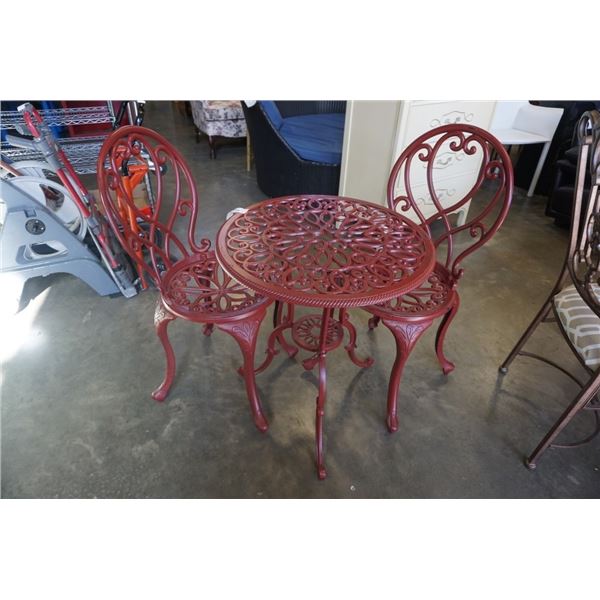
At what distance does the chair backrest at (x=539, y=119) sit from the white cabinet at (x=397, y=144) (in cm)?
103

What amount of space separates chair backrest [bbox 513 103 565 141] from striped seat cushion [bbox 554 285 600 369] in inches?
93.4

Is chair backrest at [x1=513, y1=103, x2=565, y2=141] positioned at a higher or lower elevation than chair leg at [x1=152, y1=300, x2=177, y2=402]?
higher

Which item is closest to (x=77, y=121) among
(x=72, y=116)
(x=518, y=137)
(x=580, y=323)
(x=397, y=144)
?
(x=72, y=116)

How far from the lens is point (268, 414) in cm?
153

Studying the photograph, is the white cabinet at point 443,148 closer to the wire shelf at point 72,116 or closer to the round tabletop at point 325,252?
the round tabletop at point 325,252

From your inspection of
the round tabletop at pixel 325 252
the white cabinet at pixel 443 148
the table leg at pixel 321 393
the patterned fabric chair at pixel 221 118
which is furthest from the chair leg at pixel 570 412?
the patterned fabric chair at pixel 221 118

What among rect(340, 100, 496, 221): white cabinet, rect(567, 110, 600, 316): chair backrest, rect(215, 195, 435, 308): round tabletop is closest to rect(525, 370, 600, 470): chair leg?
rect(567, 110, 600, 316): chair backrest

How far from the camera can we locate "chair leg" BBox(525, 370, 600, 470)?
3.79ft

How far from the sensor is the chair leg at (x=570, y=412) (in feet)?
3.79

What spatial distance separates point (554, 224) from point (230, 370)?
9.33 ft

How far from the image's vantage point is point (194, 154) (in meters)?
4.10

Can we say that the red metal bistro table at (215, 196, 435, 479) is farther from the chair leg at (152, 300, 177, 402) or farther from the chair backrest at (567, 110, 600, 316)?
the chair backrest at (567, 110, 600, 316)

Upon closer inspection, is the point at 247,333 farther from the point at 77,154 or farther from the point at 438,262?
the point at 77,154

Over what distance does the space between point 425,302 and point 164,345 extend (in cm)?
100
